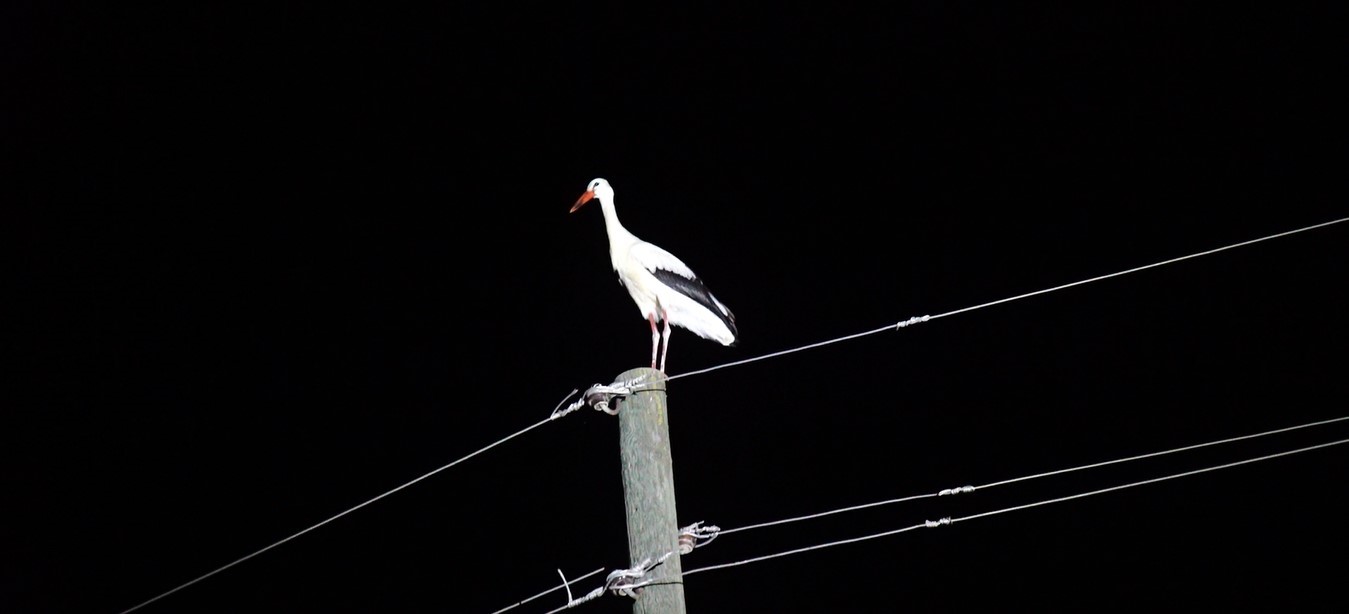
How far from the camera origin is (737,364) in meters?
4.24

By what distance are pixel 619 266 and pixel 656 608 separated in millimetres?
3001

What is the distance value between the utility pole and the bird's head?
2.96 m

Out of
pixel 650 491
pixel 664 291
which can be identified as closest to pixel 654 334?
pixel 664 291

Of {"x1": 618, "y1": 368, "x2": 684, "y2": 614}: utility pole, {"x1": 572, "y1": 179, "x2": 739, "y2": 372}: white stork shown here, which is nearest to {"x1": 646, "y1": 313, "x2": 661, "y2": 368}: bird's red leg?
{"x1": 572, "y1": 179, "x2": 739, "y2": 372}: white stork

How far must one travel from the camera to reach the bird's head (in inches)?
265

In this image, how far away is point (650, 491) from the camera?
369 centimetres

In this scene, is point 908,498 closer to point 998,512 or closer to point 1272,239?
point 998,512

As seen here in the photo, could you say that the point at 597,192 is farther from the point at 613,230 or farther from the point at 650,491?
the point at 650,491

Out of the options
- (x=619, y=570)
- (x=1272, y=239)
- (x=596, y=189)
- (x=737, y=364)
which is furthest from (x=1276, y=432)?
(x=596, y=189)

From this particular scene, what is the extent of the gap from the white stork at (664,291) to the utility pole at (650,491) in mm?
2415

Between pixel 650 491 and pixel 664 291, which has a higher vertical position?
pixel 664 291

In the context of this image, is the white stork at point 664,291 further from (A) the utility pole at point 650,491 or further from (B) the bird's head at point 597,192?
(A) the utility pole at point 650,491

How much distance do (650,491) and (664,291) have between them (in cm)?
268

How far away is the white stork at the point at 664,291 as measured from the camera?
20.8ft
